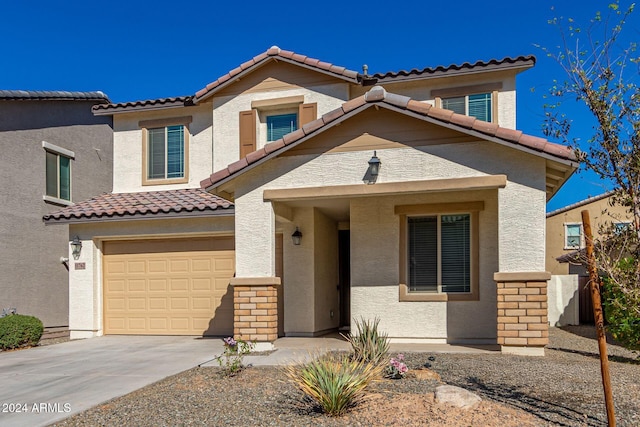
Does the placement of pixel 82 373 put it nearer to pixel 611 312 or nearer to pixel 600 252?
pixel 600 252

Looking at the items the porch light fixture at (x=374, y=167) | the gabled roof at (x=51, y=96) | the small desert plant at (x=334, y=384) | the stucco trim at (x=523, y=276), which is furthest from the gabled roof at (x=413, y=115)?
the gabled roof at (x=51, y=96)

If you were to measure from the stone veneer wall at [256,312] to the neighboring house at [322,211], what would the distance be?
0.09ft

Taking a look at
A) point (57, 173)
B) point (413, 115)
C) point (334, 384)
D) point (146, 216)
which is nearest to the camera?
point (334, 384)

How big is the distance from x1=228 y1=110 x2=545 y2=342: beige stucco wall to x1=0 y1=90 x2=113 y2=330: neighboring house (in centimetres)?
825

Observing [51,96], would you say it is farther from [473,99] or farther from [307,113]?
[473,99]

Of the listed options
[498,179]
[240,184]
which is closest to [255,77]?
[240,184]

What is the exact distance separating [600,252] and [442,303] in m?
5.82

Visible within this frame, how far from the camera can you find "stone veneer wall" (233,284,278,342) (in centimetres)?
1005

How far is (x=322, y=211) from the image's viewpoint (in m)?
12.6

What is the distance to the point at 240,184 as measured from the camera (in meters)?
10.5

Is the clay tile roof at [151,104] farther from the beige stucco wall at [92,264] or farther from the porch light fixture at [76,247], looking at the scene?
the porch light fixture at [76,247]

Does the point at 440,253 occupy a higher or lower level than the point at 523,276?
higher

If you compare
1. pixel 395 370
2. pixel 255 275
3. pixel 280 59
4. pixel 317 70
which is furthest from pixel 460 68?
pixel 395 370

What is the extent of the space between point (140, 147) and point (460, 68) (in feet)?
29.0
